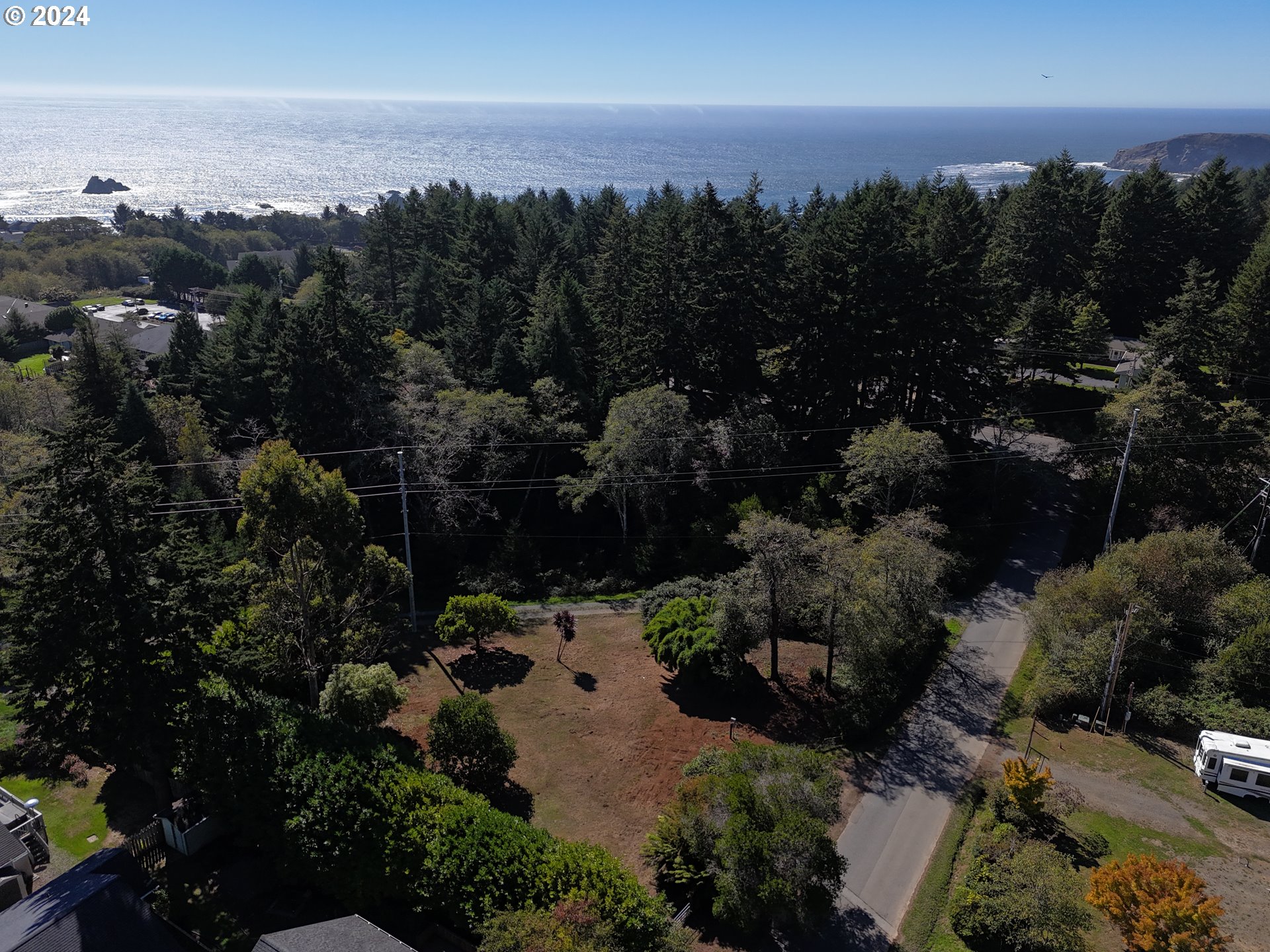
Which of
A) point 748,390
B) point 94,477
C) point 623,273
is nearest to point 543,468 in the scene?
point 748,390

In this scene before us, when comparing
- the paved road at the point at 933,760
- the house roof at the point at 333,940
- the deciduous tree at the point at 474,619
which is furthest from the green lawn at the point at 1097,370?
the house roof at the point at 333,940

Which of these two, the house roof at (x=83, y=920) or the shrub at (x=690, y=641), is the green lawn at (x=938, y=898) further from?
the house roof at (x=83, y=920)

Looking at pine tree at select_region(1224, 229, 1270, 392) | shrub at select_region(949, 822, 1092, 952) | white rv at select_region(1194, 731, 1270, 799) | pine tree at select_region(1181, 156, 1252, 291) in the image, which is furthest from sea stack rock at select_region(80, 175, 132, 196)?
white rv at select_region(1194, 731, 1270, 799)

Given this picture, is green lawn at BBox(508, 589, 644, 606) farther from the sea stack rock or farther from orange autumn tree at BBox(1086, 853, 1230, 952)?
the sea stack rock

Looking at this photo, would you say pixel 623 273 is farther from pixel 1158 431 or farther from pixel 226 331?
pixel 1158 431

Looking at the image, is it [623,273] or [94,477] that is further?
[623,273]

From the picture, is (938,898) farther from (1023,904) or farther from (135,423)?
(135,423)
